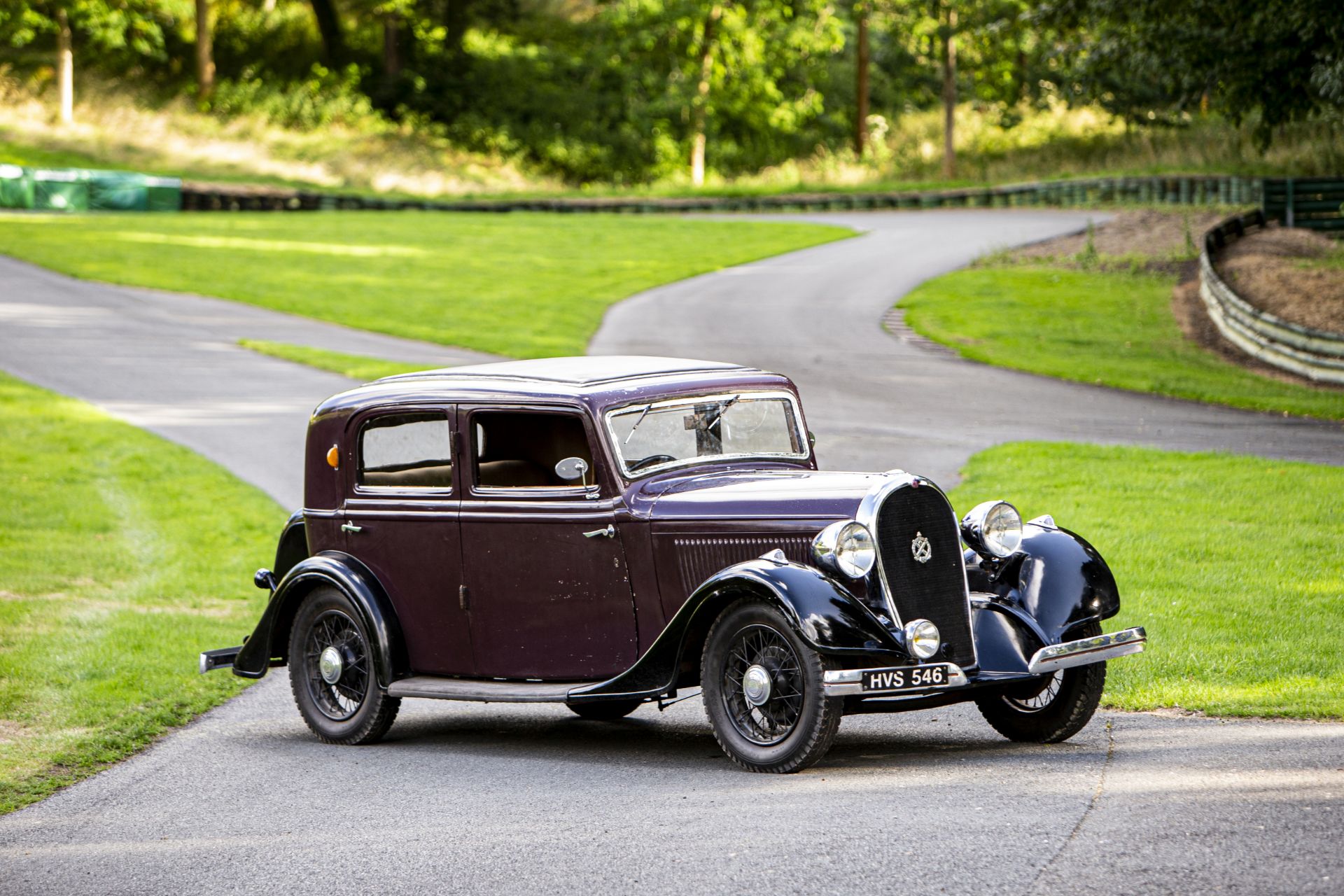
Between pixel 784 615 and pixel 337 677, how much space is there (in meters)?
3.22

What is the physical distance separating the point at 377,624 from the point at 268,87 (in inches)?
2400

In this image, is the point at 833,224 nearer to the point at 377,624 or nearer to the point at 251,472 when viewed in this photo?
the point at 251,472

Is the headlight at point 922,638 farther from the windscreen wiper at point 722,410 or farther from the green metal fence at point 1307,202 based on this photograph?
the green metal fence at point 1307,202

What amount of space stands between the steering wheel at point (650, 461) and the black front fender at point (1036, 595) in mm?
1634

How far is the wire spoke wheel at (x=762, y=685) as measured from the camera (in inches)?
255

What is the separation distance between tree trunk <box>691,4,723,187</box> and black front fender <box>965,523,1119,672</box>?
56279 mm

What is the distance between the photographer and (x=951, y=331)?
86.8 ft

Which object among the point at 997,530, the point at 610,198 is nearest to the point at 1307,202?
the point at 610,198

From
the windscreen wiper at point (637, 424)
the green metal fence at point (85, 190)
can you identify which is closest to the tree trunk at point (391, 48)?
the green metal fence at point (85, 190)

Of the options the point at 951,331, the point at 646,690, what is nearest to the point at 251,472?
the point at 646,690

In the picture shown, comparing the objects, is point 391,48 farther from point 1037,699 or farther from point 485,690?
point 1037,699

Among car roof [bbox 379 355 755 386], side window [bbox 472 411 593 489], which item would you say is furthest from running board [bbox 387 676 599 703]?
car roof [bbox 379 355 755 386]

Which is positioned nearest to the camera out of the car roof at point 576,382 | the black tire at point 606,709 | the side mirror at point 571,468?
the side mirror at point 571,468

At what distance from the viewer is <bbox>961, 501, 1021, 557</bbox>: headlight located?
23.8 feet
